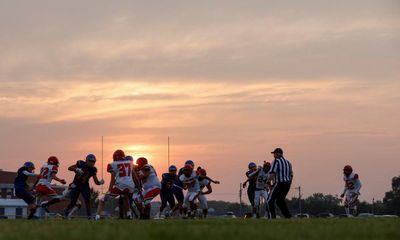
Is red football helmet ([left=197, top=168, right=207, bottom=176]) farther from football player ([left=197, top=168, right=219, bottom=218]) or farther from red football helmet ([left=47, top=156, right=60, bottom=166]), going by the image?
red football helmet ([left=47, top=156, right=60, bottom=166])

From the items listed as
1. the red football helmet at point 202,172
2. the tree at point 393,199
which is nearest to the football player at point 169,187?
the red football helmet at point 202,172

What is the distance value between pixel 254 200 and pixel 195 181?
2.78 m

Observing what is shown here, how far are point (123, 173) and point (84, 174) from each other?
247 cm

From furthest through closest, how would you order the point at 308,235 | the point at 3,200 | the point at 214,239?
the point at 3,200, the point at 308,235, the point at 214,239

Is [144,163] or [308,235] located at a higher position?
[144,163]

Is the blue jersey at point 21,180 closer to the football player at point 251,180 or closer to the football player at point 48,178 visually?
the football player at point 48,178

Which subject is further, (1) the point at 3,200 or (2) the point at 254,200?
(1) the point at 3,200

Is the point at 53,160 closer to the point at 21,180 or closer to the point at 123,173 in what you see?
the point at 21,180

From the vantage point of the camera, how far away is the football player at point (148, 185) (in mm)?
22781

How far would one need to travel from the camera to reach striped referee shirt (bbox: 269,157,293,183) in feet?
74.3

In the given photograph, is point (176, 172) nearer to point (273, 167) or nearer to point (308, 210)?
point (273, 167)

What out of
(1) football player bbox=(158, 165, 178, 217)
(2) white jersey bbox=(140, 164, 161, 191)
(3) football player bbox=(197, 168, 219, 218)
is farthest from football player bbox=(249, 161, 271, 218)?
(2) white jersey bbox=(140, 164, 161, 191)

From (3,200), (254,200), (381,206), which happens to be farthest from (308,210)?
(254,200)

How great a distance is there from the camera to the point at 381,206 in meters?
80.9
